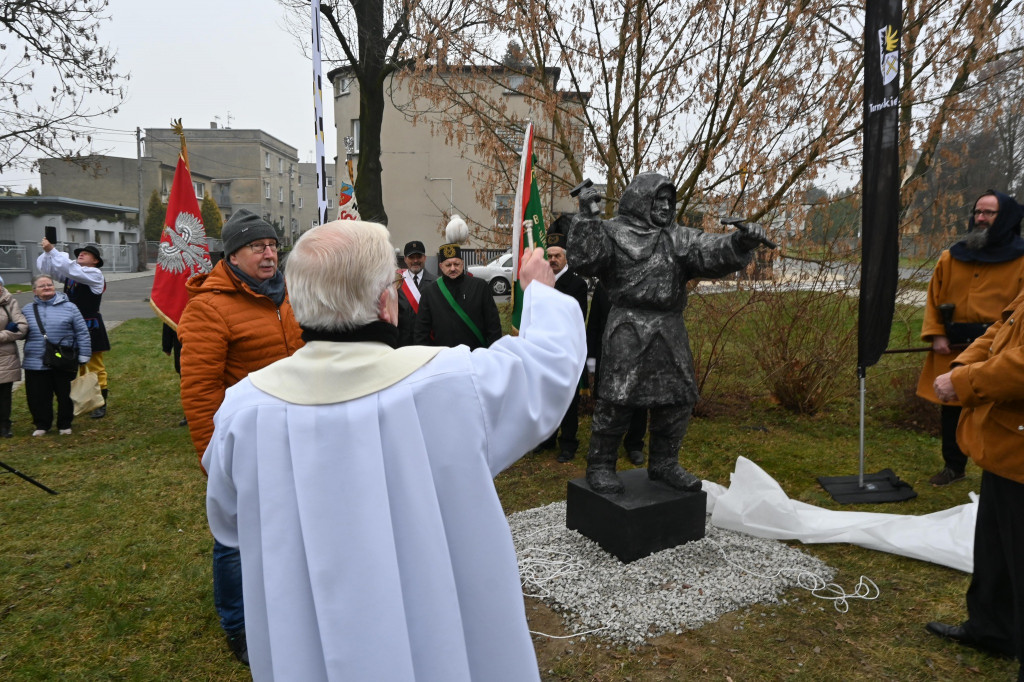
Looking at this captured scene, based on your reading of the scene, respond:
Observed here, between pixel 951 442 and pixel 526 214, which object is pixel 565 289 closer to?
pixel 526 214

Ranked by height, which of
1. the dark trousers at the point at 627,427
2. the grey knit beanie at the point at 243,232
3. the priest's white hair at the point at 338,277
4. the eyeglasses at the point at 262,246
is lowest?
the dark trousers at the point at 627,427

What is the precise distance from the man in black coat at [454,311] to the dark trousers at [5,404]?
15.2 ft

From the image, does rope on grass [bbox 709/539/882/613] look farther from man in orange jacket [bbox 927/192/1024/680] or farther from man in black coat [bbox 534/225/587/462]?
man in black coat [bbox 534/225/587/462]

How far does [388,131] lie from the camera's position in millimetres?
27094

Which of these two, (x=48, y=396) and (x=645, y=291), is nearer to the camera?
(x=645, y=291)

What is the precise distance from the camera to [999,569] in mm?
2895

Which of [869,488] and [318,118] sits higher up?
[318,118]

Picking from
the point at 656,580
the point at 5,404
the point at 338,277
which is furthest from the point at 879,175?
the point at 5,404

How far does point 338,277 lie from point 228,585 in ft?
7.28

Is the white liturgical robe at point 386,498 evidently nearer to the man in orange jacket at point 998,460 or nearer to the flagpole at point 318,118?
the man in orange jacket at point 998,460

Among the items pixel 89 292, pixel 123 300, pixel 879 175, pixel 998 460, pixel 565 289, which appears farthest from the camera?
pixel 123 300

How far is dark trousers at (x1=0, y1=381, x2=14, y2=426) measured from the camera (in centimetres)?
690

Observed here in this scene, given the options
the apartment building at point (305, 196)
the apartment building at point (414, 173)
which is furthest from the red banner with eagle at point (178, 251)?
the apartment building at point (305, 196)

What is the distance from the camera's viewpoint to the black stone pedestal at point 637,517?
12.7 feet
